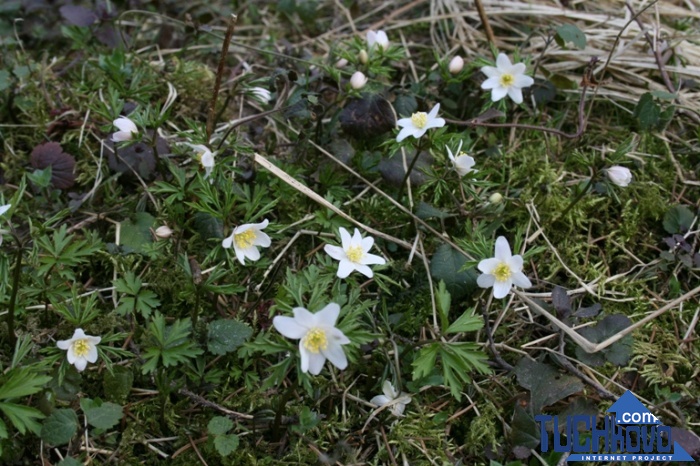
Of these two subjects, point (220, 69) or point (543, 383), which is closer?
point (543, 383)

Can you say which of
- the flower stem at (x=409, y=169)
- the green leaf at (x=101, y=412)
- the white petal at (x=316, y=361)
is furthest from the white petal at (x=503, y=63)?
the green leaf at (x=101, y=412)

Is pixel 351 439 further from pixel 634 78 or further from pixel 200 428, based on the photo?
pixel 634 78

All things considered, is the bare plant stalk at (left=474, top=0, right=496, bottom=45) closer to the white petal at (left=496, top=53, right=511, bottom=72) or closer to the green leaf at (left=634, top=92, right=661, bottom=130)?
the white petal at (left=496, top=53, right=511, bottom=72)

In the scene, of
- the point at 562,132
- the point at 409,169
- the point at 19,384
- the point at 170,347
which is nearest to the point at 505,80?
the point at 562,132

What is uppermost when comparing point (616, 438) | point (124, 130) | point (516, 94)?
point (124, 130)

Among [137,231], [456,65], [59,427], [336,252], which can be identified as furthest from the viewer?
[456,65]

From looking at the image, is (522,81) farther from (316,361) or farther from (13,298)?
(13,298)

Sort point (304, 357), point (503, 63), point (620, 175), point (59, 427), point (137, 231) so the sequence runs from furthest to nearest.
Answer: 1. point (503, 63)
2. point (137, 231)
3. point (620, 175)
4. point (59, 427)
5. point (304, 357)

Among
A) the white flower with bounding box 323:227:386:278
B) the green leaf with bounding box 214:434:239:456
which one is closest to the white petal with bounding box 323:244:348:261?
the white flower with bounding box 323:227:386:278
